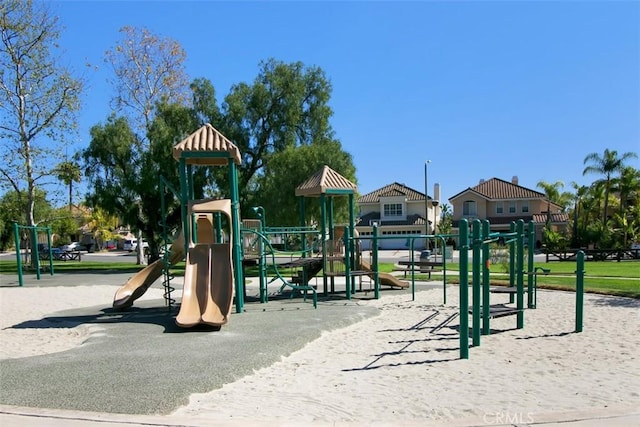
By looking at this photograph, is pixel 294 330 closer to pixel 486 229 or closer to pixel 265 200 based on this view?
pixel 486 229

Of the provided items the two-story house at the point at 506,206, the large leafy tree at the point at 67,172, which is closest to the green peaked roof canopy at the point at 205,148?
the large leafy tree at the point at 67,172

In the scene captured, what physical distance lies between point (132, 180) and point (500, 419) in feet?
94.5

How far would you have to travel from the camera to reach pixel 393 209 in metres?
61.2

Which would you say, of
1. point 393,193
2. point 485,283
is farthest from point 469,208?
point 485,283

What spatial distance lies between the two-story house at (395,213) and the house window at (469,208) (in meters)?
3.21

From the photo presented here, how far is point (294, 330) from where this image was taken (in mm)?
9383

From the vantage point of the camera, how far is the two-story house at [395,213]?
193 feet

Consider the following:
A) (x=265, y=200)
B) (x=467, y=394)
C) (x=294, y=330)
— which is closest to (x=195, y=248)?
(x=294, y=330)

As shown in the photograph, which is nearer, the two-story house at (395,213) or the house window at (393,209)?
the two-story house at (395,213)

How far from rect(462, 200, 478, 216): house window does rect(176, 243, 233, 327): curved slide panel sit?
2018 inches

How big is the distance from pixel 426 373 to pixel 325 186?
28.4 feet

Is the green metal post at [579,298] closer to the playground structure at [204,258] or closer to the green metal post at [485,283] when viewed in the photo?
the green metal post at [485,283]

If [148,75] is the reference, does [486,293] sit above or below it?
below

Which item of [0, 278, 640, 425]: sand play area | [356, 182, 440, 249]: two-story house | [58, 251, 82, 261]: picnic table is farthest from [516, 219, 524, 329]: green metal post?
[356, 182, 440, 249]: two-story house
